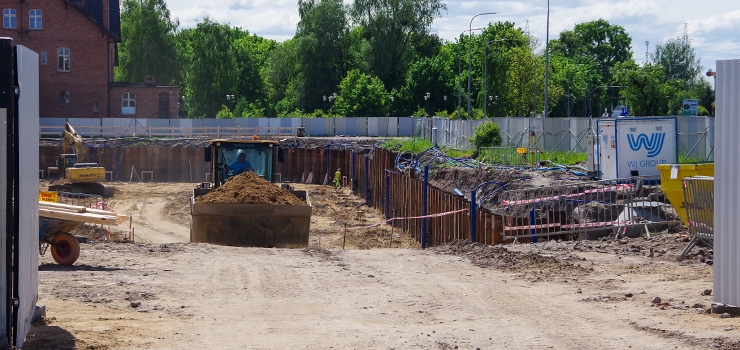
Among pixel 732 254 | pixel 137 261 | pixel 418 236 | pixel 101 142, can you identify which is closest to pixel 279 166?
pixel 101 142

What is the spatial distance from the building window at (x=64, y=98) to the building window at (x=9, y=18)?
20.6ft

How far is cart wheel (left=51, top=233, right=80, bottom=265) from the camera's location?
424 inches

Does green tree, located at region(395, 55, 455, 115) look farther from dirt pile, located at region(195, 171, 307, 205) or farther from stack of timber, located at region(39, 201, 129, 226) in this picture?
stack of timber, located at region(39, 201, 129, 226)

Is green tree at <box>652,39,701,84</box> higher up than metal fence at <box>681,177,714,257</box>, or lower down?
higher up

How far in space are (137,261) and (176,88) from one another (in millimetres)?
53086

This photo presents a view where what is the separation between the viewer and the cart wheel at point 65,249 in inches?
424

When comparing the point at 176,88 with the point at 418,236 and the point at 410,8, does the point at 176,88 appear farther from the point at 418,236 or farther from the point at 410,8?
the point at 418,236

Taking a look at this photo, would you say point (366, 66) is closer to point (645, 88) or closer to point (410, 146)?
point (645, 88)

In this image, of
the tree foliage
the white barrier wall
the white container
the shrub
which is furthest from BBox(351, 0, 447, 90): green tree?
the white barrier wall

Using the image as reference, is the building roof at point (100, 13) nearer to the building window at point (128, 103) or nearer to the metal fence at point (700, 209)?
the building window at point (128, 103)

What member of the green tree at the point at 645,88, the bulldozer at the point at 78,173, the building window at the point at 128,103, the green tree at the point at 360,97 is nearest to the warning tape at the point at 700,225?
the bulldozer at the point at 78,173

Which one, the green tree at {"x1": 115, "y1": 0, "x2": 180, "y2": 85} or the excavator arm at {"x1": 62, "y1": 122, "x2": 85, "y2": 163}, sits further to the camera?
the green tree at {"x1": 115, "y1": 0, "x2": 180, "y2": 85}

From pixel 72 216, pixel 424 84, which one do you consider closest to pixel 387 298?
pixel 72 216

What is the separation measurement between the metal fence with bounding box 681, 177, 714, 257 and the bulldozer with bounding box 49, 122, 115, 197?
91.8 ft
